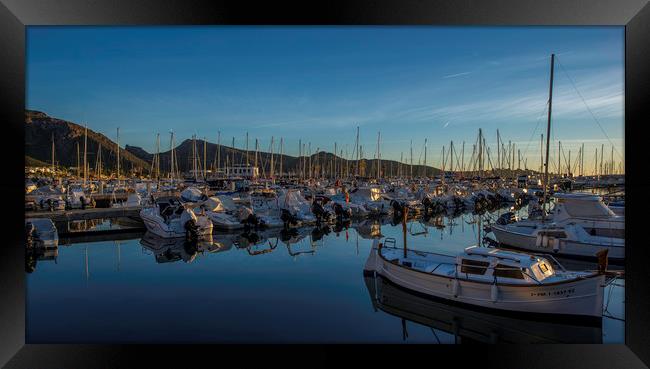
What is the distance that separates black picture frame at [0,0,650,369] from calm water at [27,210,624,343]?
1.38 metres

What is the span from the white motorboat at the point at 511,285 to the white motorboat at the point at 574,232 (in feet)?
15.2

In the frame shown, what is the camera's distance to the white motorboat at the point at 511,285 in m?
6.48

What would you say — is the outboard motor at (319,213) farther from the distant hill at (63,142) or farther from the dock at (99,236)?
the distant hill at (63,142)

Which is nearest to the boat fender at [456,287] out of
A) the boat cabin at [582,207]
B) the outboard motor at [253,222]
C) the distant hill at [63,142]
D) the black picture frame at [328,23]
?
the black picture frame at [328,23]

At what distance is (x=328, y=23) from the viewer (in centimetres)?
464

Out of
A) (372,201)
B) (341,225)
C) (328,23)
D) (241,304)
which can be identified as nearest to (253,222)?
(341,225)

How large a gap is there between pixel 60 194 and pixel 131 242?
1025cm

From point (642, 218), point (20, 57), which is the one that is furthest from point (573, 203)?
point (20, 57)

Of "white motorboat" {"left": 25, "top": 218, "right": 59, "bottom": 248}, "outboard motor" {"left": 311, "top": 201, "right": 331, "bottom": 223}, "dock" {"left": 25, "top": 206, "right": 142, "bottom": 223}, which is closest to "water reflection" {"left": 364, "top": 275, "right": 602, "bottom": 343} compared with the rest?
"white motorboat" {"left": 25, "top": 218, "right": 59, "bottom": 248}

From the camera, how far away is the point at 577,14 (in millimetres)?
4645

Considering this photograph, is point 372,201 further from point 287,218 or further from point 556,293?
point 556,293

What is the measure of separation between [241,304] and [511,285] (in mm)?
4612

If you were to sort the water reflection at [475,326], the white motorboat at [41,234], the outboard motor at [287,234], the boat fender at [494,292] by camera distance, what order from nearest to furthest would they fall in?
the water reflection at [475,326]
the boat fender at [494,292]
the white motorboat at [41,234]
the outboard motor at [287,234]

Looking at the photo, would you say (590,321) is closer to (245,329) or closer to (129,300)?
(245,329)
